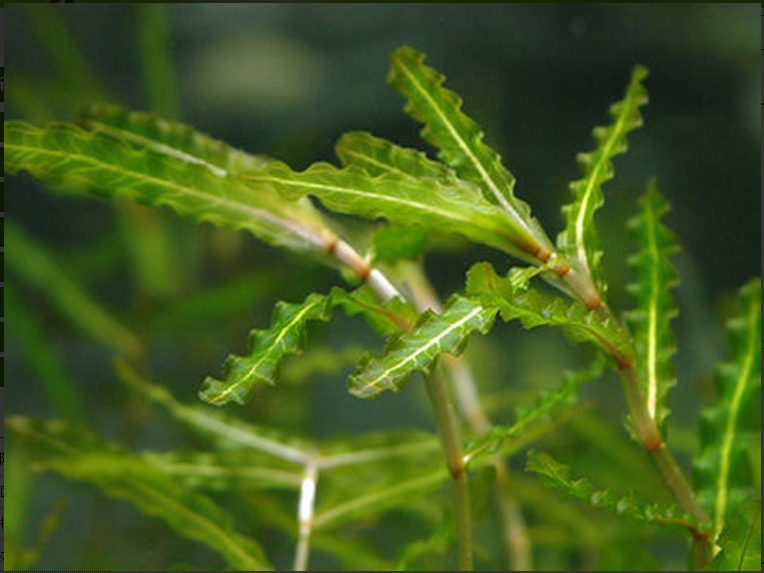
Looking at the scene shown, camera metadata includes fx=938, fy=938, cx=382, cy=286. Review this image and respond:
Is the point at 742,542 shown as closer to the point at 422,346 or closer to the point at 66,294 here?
the point at 422,346

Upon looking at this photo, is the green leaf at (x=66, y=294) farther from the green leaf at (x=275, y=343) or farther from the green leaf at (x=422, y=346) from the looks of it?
the green leaf at (x=422, y=346)

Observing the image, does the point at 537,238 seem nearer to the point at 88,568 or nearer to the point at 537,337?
the point at 88,568

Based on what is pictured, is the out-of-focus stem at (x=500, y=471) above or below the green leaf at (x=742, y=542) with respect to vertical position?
above

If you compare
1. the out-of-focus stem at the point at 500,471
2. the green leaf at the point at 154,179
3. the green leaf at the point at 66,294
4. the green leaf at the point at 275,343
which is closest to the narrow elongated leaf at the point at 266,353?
the green leaf at the point at 275,343

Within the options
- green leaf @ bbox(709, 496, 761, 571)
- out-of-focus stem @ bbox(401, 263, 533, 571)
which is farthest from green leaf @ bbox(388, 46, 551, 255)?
out-of-focus stem @ bbox(401, 263, 533, 571)

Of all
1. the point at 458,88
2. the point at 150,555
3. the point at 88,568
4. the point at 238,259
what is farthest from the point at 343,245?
the point at 238,259

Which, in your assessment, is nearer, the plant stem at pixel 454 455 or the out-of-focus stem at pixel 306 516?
the plant stem at pixel 454 455
